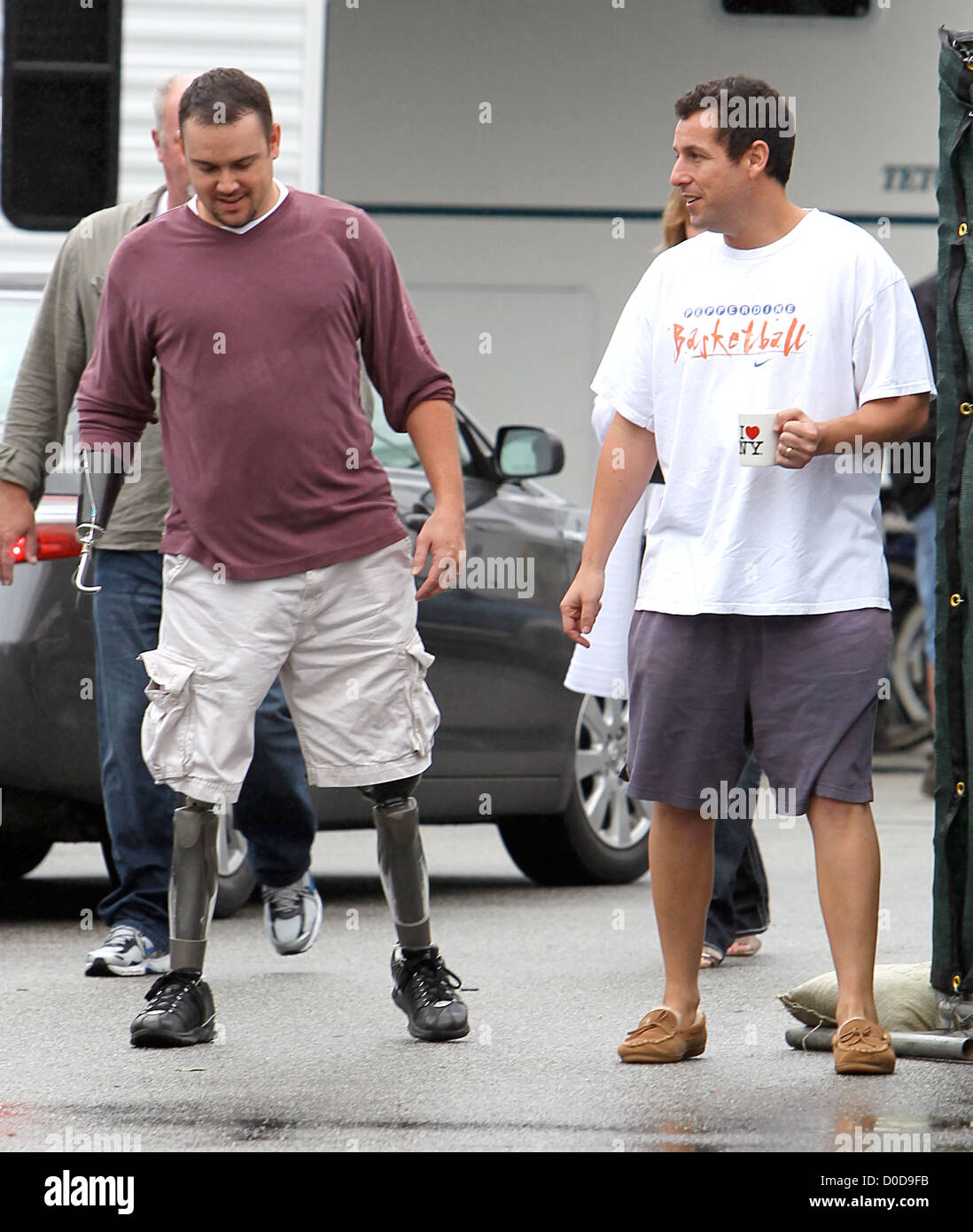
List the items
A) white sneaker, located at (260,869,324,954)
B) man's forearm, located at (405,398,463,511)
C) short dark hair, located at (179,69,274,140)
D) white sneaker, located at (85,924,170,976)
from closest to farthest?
short dark hair, located at (179,69,274,140) → man's forearm, located at (405,398,463,511) → white sneaker, located at (85,924,170,976) → white sneaker, located at (260,869,324,954)

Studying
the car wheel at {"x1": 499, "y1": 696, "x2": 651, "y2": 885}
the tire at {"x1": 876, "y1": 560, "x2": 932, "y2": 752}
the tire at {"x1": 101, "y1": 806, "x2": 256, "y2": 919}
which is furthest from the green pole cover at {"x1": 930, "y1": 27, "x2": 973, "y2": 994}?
the tire at {"x1": 876, "y1": 560, "x2": 932, "y2": 752}

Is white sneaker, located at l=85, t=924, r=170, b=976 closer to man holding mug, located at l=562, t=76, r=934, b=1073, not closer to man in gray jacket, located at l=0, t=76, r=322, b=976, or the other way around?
man in gray jacket, located at l=0, t=76, r=322, b=976

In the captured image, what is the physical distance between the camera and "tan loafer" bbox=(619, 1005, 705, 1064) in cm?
472

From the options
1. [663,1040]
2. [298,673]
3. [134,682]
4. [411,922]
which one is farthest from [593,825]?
[663,1040]

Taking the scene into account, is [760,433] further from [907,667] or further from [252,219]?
[907,667]

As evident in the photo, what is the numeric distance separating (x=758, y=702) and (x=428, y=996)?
0.97 metres

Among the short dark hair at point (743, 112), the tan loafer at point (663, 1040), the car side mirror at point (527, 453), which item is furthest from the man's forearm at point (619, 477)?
the car side mirror at point (527, 453)

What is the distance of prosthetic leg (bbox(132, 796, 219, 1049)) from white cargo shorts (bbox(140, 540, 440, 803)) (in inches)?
3.4

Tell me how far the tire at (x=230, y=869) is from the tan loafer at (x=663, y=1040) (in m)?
2.15

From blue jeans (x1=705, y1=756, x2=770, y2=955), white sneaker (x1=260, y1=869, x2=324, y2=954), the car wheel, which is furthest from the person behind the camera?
the car wheel

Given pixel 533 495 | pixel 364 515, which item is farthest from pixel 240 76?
pixel 533 495

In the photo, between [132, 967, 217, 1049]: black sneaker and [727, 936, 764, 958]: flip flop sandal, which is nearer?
[132, 967, 217, 1049]: black sneaker

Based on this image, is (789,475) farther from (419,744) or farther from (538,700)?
(538,700)

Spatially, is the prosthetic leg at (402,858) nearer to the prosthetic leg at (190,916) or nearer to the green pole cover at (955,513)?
the prosthetic leg at (190,916)
